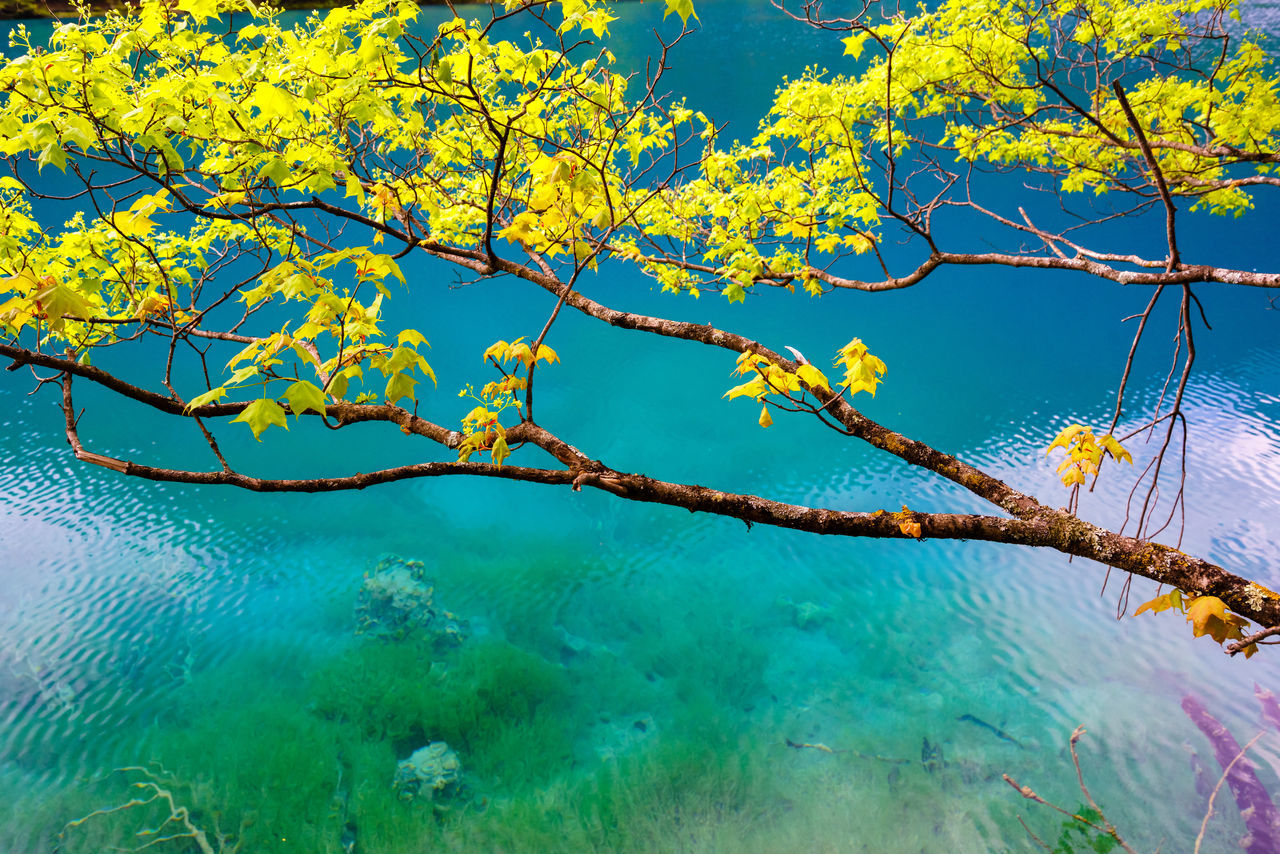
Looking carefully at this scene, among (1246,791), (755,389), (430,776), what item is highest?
(755,389)

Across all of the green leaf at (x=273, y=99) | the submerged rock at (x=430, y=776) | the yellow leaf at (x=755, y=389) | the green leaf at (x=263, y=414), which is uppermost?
the green leaf at (x=273, y=99)

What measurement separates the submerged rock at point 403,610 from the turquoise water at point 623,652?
0.46ft

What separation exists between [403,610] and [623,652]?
2124mm

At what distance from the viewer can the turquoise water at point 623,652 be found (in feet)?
14.8

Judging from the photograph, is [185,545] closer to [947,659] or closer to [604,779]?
[604,779]

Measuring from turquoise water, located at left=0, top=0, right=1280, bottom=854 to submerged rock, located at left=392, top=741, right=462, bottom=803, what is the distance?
0.11 metres

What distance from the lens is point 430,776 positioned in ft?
15.4

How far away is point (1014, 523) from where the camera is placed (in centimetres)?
165

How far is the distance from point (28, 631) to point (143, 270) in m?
4.78

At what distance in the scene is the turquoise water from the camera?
4500mm

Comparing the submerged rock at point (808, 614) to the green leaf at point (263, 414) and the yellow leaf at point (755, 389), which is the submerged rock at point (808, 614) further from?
the green leaf at point (263, 414)

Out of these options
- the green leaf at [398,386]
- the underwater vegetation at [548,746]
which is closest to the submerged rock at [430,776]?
the underwater vegetation at [548,746]

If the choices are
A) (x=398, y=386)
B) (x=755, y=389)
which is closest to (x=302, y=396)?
(x=398, y=386)

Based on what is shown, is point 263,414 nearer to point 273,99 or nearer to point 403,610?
point 273,99
